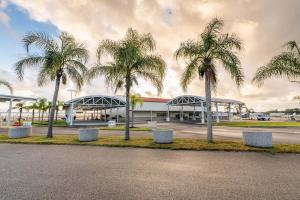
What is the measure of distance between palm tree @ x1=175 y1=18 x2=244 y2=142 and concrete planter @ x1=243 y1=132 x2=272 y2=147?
2.28 metres

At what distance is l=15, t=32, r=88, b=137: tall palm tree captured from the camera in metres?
12.9

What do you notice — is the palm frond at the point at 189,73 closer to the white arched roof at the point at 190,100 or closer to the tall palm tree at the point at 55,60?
the tall palm tree at the point at 55,60

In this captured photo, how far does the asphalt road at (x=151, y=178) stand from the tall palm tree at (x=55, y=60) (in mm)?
7886

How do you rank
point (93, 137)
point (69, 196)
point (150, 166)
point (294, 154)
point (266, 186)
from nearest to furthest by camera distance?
point (69, 196), point (266, 186), point (150, 166), point (294, 154), point (93, 137)

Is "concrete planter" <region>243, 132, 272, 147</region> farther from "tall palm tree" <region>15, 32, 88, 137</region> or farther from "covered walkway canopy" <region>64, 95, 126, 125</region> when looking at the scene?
"covered walkway canopy" <region>64, 95, 126, 125</region>

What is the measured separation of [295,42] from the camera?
10.6 meters

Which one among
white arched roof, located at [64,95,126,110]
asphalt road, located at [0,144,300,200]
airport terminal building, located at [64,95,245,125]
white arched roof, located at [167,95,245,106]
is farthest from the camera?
white arched roof, located at [167,95,245,106]

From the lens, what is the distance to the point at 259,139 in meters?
9.12

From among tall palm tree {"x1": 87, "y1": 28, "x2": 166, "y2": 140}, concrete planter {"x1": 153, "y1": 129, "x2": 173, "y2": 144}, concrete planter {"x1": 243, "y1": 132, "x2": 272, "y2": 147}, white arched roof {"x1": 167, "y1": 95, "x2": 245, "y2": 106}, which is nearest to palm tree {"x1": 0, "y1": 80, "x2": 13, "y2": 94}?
tall palm tree {"x1": 87, "y1": 28, "x2": 166, "y2": 140}

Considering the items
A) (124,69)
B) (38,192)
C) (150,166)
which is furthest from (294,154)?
(124,69)

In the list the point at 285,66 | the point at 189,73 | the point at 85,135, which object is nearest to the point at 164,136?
the point at 189,73

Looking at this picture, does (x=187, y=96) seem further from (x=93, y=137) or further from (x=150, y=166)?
(x=150, y=166)

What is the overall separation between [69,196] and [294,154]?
8.91 meters

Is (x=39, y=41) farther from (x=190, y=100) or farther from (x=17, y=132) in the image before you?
(x=190, y=100)
